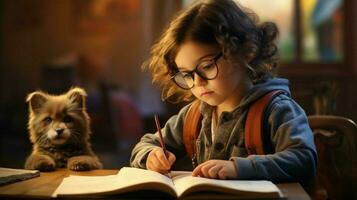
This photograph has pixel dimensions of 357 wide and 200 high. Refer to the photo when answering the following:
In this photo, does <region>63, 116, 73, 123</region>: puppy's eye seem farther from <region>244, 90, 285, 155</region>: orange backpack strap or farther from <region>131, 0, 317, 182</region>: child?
<region>244, 90, 285, 155</region>: orange backpack strap

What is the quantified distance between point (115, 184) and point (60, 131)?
1.10 feet

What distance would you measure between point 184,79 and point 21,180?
0.41 metres

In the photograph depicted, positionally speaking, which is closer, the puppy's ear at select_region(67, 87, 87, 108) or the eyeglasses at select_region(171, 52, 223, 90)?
the eyeglasses at select_region(171, 52, 223, 90)

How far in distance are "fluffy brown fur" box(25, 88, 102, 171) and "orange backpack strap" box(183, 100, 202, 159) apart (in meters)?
0.22

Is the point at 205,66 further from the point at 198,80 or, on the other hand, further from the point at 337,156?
the point at 337,156

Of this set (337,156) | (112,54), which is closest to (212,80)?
(337,156)

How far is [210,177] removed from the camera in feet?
3.56

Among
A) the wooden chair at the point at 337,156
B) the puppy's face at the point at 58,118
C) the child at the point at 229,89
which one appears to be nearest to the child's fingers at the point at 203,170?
the child at the point at 229,89

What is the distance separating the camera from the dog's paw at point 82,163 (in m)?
1.30

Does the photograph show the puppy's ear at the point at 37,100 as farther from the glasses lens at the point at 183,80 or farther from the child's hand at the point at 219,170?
the child's hand at the point at 219,170

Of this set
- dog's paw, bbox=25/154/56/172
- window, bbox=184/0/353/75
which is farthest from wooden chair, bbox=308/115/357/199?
window, bbox=184/0/353/75

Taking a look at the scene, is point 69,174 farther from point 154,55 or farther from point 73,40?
point 73,40

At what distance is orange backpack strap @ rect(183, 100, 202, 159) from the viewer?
1.39 meters

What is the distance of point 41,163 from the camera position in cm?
130
